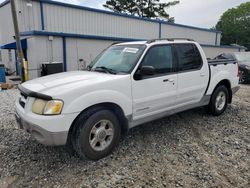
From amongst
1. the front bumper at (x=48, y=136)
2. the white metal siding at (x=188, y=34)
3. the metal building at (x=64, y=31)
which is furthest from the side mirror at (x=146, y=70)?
the white metal siding at (x=188, y=34)

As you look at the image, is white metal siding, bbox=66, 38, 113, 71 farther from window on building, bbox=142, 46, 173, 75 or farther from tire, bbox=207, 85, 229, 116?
window on building, bbox=142, 46, 173, 75

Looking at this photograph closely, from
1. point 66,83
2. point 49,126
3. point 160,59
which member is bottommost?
point 49,126

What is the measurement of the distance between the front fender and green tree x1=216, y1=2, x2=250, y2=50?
5300 centimetres

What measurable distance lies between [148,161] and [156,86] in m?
1.30

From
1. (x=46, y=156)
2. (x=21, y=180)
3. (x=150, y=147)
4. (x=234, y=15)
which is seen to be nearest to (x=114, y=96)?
(x=150, y=147)

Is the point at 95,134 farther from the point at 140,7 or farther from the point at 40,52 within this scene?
the point at 140,7

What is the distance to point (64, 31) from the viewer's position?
14.1 meters

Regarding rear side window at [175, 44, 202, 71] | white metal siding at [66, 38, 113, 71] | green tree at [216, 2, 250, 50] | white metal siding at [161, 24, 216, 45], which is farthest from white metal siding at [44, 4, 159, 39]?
green tree at [216, 2, 250, 50]

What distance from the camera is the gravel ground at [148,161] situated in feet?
9.44

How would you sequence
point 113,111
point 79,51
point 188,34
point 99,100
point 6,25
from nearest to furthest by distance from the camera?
1. point 99,100
2. point 113,111
3. point 79,51
4. point 6,25
5. point 188,34

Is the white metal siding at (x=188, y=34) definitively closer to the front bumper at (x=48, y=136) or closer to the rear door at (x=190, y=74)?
the rear door at (x=190, y=74)

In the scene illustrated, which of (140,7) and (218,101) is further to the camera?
(140,7)

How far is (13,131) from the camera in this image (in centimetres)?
437

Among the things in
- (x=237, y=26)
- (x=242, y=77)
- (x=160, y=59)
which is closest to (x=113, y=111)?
(x=160, y=59)
